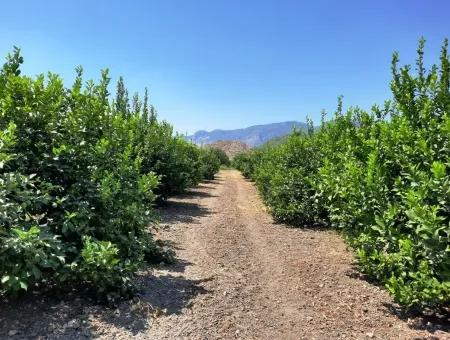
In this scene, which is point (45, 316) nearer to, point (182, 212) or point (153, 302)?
point (153, 302)

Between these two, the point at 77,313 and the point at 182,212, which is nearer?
the point at 77,313

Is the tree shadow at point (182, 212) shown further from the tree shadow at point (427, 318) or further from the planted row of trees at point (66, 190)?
the tree shadow at point (427, 318)

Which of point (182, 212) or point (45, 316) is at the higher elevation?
point (45, 316)

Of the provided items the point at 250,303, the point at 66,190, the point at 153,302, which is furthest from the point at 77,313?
the point at 250,303

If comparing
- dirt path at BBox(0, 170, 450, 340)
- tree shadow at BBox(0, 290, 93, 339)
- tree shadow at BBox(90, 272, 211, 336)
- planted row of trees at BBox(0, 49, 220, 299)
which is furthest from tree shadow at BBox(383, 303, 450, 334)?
tree shadow at BBox(0, 290, 93, 339)

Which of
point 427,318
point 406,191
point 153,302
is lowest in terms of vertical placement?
point 427,318

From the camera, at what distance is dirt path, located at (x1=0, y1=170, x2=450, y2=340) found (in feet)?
12.8

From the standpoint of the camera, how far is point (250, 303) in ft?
15.3

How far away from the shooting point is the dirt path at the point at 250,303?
12.8ft

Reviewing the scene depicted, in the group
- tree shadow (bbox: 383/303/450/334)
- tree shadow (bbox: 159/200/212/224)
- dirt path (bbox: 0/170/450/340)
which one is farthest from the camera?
tree shadow (bbox: 159/200/212/224)

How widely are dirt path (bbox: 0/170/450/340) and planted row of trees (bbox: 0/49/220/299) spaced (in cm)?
41

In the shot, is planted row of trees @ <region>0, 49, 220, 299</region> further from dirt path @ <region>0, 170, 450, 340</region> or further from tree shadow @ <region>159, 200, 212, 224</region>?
tree shadow @ <region>159, 200, 212, 224</region>

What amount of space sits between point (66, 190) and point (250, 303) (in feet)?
7.80

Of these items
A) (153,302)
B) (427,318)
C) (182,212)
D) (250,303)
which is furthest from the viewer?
(182,212)
